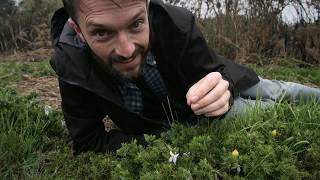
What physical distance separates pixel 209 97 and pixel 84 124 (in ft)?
2.99

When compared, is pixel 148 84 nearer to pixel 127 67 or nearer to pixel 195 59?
pixel 195 59

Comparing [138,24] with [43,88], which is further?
[43,88]

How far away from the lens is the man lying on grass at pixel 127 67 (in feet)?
8.03

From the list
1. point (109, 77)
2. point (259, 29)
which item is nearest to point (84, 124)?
point (109, 77)

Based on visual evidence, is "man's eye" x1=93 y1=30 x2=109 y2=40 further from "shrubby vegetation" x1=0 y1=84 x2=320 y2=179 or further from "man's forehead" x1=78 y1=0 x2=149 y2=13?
"shrubby vegetation" x1=0 y1=84 x2=320 y2=179

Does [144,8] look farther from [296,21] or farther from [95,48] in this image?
[296,21]

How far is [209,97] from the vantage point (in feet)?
7.47

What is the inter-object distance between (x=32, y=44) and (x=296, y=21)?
14.6 feet

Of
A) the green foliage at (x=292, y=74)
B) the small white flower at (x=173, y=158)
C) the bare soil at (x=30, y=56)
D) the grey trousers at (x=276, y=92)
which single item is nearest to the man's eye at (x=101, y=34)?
the small white flower at (x=173, y=158)

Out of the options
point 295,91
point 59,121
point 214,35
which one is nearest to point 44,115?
point 59,121

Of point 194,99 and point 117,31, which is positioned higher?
point 117,31

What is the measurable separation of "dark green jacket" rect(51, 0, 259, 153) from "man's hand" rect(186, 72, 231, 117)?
0.44m

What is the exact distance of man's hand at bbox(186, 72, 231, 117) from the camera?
2.25 metres

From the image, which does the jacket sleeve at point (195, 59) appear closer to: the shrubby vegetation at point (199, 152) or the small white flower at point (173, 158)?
the shrubby vegetation at point (199, 152)
